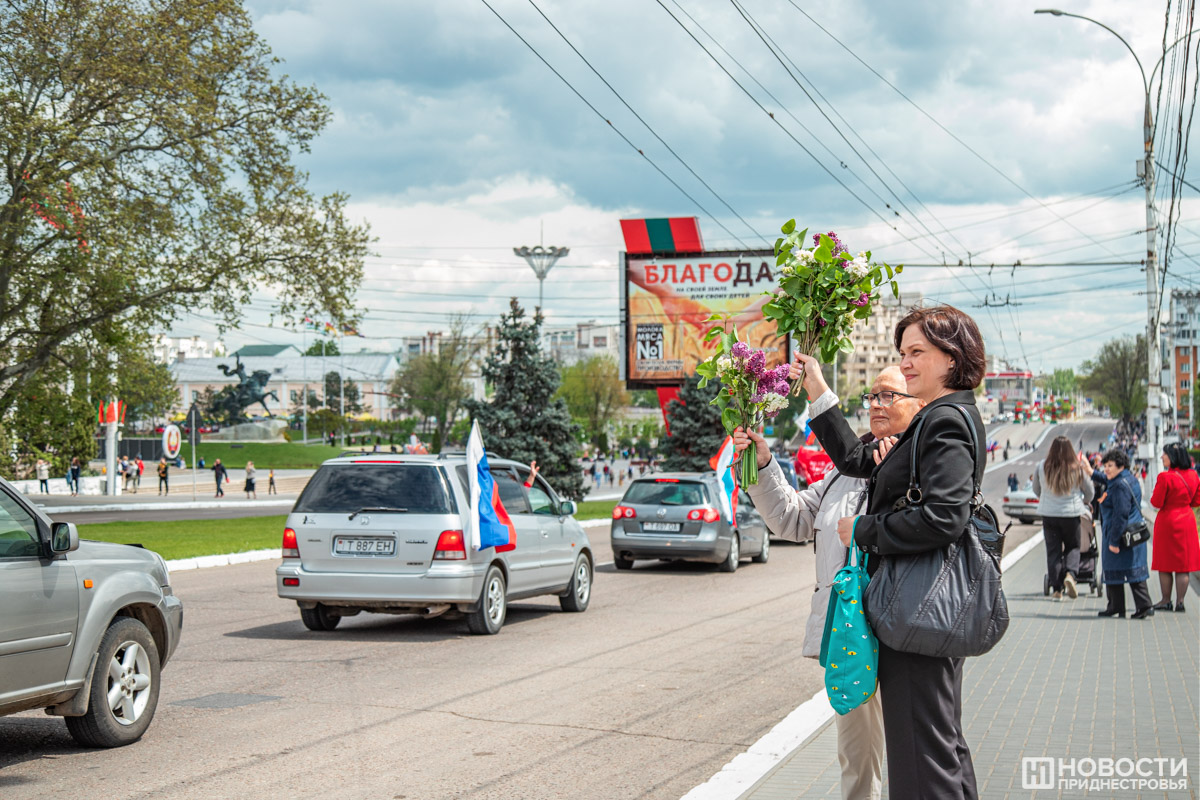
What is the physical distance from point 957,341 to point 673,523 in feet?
49.0

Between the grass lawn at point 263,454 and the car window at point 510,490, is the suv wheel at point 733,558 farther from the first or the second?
the grass lawn at point 263,454

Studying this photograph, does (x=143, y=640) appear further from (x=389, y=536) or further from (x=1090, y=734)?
(x=1090, y=734)

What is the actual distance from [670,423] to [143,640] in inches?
1485

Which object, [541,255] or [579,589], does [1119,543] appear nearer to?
[579,589]

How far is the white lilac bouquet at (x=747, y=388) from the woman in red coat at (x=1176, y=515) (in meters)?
8.95

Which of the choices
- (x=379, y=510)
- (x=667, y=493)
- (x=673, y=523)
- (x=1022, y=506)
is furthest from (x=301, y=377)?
(x=379, y=510)

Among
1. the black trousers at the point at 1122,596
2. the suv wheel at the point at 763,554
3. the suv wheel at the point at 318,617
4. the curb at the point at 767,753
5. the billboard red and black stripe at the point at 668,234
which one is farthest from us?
the billboard red and black stripe at the point at 668,234

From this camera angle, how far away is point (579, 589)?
1366cm

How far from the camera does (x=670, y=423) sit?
44.2m

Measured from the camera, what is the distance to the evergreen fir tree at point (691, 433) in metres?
43.4

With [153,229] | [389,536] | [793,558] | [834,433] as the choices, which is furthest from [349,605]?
[153,229]

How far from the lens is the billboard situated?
4362 centimetres

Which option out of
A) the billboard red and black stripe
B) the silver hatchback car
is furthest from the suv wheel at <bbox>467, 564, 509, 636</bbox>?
the billboard red and black stripe

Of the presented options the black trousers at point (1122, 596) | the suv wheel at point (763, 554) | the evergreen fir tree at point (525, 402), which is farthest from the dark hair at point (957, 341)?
the evergreen fir tree at point (525, 402)
